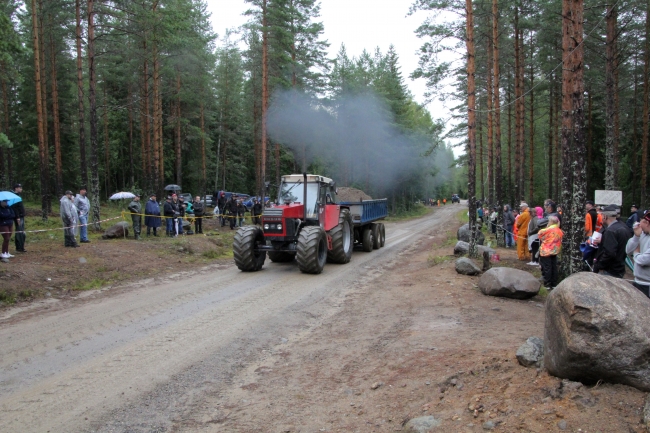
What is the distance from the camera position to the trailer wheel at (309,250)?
11414 mm

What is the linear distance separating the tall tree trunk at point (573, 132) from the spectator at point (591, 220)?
215 centimetres

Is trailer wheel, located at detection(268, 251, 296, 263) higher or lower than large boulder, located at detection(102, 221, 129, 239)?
lower

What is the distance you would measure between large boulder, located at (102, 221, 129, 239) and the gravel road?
221 inches

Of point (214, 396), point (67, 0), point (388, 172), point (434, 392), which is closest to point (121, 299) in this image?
point (214, 396)

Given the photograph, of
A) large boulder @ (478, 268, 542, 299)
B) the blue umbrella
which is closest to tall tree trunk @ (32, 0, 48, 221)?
the blue umbrella

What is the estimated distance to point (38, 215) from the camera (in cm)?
2336

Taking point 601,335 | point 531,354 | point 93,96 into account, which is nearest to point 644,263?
point 531,354

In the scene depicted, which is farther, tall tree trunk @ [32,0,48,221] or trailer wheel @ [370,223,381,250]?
tall tree trunk @ [32,0,48,221]

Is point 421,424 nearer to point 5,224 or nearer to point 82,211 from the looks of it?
point 5,224

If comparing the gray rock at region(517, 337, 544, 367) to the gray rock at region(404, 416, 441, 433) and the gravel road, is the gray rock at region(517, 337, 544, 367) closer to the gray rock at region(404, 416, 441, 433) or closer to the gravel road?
the gray rock at region(404, 416, 441, 433)

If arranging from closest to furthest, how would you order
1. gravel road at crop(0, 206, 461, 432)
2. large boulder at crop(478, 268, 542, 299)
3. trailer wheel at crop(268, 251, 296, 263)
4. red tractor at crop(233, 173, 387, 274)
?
gravel road at crop(0, 206, 461, 432), large boulder at crop(478, 268, 542, 299), red tractor at crop(233, 173, 387, 274), trailer wheel at crop(268, 251, 296, 263)

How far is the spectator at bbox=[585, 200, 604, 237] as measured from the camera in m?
11.7

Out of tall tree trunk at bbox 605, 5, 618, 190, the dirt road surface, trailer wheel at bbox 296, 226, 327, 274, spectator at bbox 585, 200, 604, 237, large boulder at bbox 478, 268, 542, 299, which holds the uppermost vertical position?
tall tree trunk at bbox 605, 5, 618, 190

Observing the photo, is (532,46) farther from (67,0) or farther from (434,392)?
(434,392)
